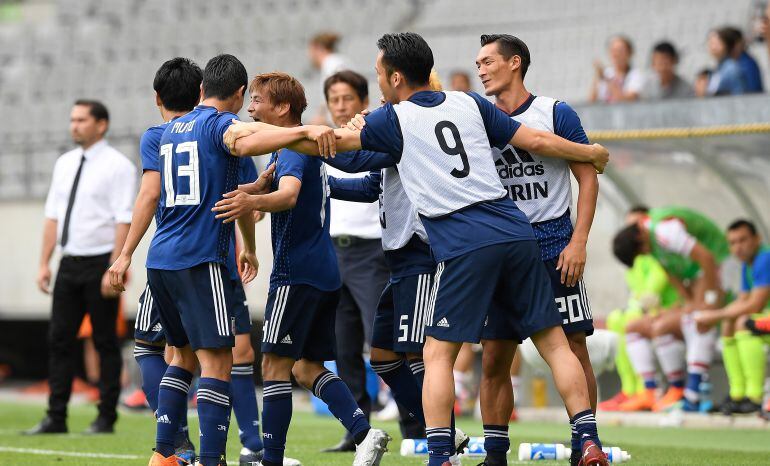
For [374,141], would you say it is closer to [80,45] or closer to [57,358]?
[57,358]

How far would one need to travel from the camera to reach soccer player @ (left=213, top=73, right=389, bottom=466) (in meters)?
6.35

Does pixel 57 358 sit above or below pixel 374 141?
below

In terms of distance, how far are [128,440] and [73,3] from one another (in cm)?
1562

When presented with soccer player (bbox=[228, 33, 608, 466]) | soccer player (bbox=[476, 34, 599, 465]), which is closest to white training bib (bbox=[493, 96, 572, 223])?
soccer player (bbox=[476, 34, 599, 465])

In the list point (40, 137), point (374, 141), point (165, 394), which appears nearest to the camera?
point (374, 141)

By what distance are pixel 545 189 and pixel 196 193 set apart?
1637mm

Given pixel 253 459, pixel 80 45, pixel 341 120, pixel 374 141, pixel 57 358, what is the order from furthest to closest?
pixel 80 45
pixel 57 358
pixel 341 120
pixel 253 459
pixel 374 141

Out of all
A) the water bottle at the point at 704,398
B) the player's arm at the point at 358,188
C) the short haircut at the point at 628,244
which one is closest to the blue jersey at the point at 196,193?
the player's arm at the point at 358,188

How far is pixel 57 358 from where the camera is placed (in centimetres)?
973

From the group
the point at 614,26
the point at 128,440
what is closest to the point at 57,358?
the point at 128,440

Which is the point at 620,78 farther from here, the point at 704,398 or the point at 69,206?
the point at 69,206

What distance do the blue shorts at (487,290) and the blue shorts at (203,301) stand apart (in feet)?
3.12

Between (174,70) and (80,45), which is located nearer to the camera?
(174,70)

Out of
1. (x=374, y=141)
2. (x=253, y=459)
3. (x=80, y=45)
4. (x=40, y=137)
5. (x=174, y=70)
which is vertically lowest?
(x=253, y=459)
